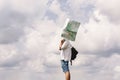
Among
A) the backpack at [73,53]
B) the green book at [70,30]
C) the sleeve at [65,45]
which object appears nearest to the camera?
the green book at [70,30]

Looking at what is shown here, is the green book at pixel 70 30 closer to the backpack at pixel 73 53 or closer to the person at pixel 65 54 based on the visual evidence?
the person at pixel 65 54

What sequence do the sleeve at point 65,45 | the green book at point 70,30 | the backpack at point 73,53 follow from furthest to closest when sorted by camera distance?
the backpack at point 73,53, the sleeve at point 65,45, the green book at point 70,30

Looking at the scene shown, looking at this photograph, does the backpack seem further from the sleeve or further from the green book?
the green book

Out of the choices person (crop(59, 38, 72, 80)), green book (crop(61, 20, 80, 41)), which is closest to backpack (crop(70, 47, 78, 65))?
person (crop(59, 38, 72, 80))

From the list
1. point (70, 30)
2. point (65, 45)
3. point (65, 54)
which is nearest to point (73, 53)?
point (65, 54)

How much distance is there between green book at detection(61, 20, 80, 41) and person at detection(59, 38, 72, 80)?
0.41 meters

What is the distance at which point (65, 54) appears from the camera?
2891cm

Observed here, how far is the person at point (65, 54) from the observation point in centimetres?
2862

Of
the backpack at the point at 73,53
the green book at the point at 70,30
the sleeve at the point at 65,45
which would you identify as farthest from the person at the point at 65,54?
the green book at the point at 70,30

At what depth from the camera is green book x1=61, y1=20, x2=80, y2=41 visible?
92.7 ft

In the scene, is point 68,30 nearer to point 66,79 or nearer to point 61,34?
point 61,34

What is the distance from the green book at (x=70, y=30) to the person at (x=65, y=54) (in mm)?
409

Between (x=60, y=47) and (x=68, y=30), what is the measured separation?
3.78ft

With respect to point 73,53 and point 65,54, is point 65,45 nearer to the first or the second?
point 65,54
